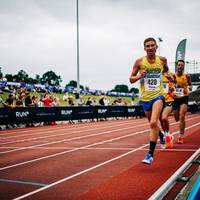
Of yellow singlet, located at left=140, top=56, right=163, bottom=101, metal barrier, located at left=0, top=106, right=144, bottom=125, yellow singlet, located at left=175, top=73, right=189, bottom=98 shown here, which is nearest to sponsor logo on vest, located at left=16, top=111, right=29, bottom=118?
metal barrier, located at left=0, top=106, right=144, bottom=125

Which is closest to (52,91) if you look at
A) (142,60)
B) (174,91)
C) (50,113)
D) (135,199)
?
(50,113)

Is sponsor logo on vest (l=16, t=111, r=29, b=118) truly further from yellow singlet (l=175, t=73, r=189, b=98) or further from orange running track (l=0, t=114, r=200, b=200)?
yellow singlet (l=175, t=73, r=189, b=98)

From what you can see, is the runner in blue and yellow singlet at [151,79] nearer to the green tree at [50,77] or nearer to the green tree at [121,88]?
the green tree at [50,77]

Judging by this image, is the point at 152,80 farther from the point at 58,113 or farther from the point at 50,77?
the point at 50,77

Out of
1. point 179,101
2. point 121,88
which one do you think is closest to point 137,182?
point 179,101

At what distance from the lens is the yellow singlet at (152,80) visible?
6363 millimetres

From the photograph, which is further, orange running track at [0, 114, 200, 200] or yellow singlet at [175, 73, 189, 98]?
yellow singlet at [175, 73, 189, 98]

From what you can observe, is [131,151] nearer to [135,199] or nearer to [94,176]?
[94,176]

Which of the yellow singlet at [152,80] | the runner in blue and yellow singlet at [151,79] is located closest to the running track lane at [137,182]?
the runner in blue and yellow singlet at [151,79]

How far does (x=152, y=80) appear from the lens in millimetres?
6387

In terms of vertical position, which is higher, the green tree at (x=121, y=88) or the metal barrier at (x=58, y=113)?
the green tree at (x=121, y=88)

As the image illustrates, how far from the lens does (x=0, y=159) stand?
7.40 m

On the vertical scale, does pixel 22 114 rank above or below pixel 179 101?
below

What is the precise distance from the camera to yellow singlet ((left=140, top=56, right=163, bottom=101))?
636 centimetres
